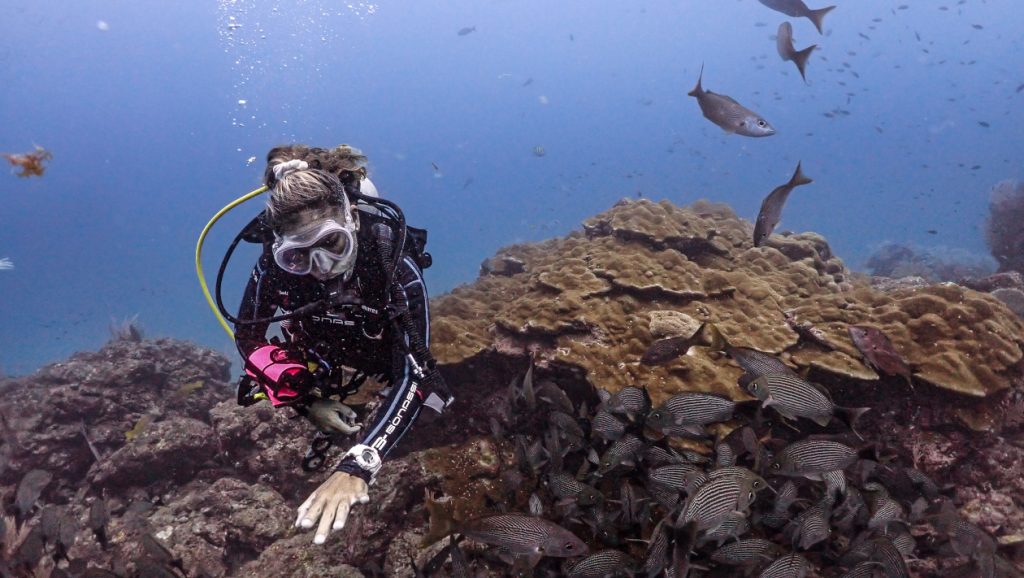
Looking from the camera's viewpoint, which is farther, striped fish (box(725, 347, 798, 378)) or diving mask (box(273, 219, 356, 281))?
striped fish (box(725, 347, 798, 378))

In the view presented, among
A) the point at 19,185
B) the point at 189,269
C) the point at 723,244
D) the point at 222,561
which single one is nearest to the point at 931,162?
the point at 723,244

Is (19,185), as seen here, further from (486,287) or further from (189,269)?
(486,287)

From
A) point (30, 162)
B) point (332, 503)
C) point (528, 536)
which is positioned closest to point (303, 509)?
point (332, 503)

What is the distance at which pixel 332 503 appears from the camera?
2326 millimetres

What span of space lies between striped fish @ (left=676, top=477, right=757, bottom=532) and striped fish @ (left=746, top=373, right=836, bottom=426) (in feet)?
2.17

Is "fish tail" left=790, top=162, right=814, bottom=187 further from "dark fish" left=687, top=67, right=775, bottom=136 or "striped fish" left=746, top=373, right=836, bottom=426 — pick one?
"striped fish" left=746, top=373, right=836, bottom=426

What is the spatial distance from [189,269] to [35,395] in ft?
350

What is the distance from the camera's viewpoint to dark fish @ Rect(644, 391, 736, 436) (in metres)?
3.60

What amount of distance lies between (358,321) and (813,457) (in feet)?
11.4

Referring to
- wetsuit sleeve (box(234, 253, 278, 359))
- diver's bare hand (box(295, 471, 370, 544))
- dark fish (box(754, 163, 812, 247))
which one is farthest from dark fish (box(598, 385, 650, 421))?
wetsuit sleeve (box(234, 253, 278, 359))

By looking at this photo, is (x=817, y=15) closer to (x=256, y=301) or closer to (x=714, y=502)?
(x=714, y=502)

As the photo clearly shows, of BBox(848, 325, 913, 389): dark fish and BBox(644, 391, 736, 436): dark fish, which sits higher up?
BBox(848, 325, 913, 389): dark fish

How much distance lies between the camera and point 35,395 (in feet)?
30.9

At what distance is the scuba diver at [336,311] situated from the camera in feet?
10.1
